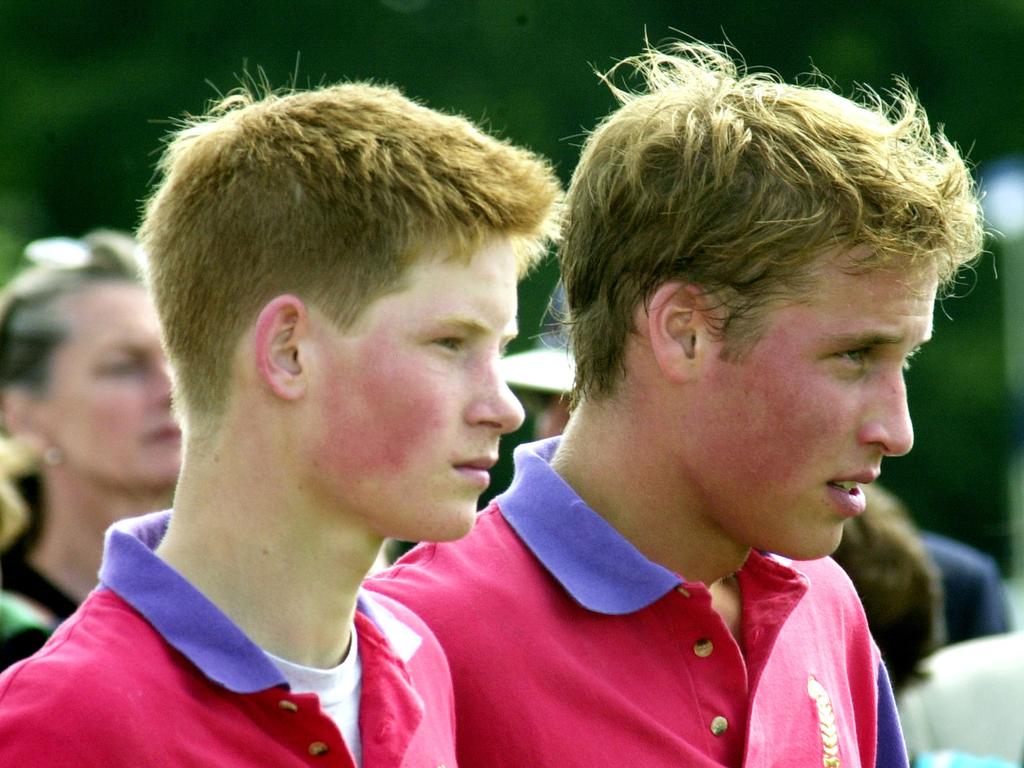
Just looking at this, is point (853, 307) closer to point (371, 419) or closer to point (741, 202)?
point (741, 202)

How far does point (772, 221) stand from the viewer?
102 inches

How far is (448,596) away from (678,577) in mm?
348

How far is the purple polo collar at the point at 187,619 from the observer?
Answer: 82.7 inches

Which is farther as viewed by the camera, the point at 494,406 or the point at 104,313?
the point at 104,313

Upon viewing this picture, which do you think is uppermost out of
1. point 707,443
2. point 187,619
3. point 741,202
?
point 741,202

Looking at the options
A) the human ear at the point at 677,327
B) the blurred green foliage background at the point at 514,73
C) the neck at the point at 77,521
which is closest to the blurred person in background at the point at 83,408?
the neck at the point at 77,521

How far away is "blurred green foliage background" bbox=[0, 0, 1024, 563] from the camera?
1242cm

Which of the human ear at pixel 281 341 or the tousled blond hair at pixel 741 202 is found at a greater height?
the tousled blond hair at pixel 741 202

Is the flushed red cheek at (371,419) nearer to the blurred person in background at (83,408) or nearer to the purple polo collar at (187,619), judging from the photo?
the purple polo collar at (187,619)

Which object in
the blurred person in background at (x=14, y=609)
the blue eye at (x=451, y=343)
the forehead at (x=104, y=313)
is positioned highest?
the forehead at (x=104, y=313)

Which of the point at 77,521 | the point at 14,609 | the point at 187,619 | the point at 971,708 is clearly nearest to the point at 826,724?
the point at 187,619

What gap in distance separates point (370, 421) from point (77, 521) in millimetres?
3032

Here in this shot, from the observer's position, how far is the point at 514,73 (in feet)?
42.1

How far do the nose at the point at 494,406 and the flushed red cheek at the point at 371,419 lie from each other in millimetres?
Answer: 82
